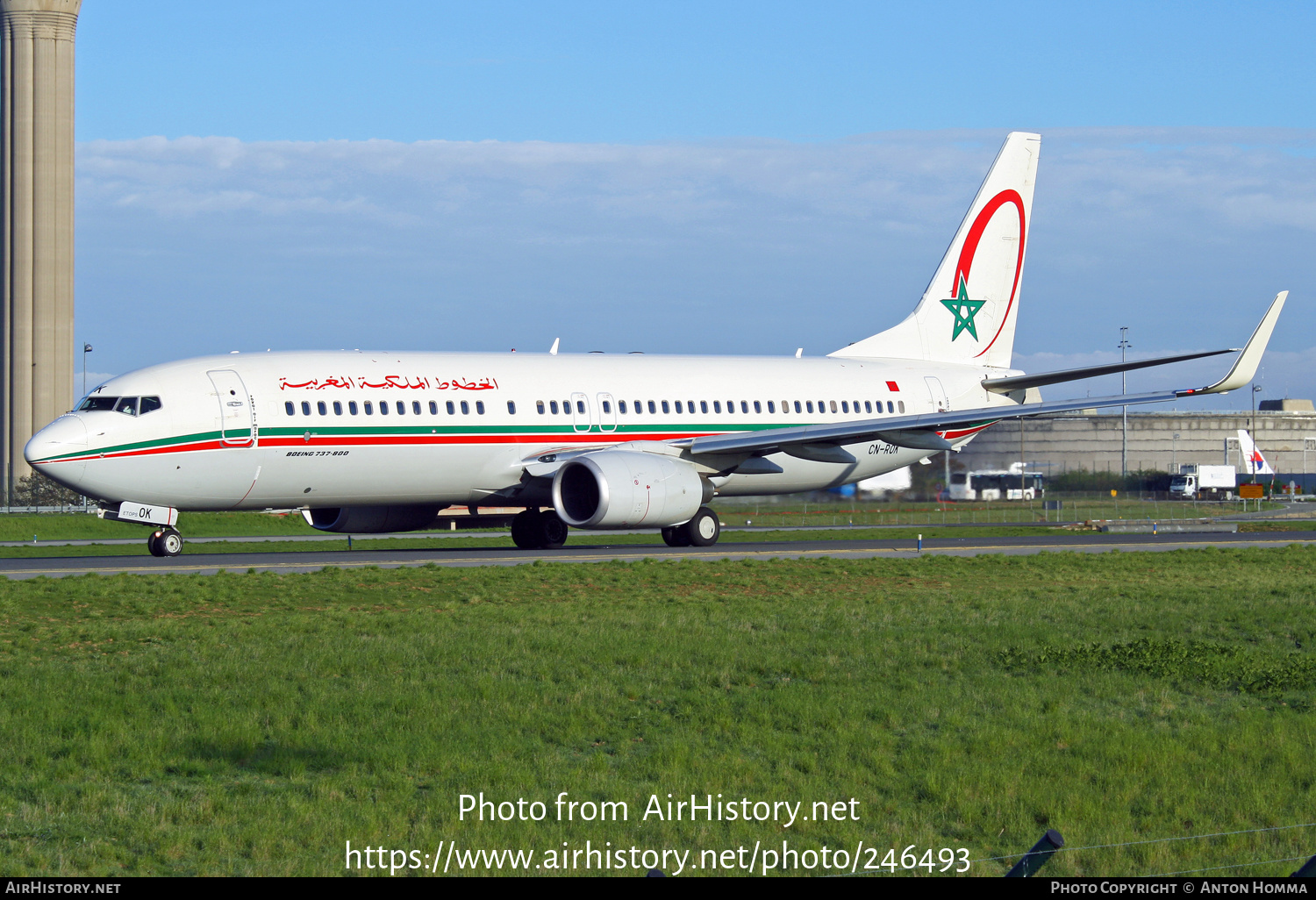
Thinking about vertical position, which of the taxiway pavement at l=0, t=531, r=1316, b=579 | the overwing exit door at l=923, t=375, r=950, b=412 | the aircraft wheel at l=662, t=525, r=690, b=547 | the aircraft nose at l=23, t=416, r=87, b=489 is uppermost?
the overwing exit door at l=923, t=375, r=950, b=412

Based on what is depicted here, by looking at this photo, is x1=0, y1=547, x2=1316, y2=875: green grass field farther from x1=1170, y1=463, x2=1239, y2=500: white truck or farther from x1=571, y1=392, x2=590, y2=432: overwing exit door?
x1=1170, y1=463, x2=1239, y2=500: white truck

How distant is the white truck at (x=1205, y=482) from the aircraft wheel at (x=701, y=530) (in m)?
59.2

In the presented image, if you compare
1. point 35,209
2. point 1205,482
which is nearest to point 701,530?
point 1205,482

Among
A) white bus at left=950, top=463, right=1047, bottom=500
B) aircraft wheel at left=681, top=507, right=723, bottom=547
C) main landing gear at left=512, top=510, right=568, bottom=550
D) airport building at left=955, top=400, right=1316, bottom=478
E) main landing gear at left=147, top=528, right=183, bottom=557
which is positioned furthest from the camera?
airport building at left=955, top=400, right=1316, bottom=478

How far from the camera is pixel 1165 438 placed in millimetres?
106438

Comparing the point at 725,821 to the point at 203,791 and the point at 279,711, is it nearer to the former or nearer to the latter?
the point at 203,791

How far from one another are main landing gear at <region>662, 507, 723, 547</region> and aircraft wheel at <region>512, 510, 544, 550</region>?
9.55 ft

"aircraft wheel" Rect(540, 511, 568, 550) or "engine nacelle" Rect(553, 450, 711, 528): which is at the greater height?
"engine nacelle" Rect(553, 450, 711, 528)

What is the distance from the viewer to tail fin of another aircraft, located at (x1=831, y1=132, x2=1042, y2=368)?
127 ft

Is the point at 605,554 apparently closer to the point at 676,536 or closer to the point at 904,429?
the point at 676,536

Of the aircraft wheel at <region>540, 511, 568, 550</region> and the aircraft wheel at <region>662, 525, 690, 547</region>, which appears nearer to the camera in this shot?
the aircraft wheel at <region>662, 525, 690, 547</region>

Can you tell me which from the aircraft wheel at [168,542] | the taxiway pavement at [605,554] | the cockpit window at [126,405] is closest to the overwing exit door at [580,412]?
the taxiway pavement at [605,554]

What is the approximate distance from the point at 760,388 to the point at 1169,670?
19744mm

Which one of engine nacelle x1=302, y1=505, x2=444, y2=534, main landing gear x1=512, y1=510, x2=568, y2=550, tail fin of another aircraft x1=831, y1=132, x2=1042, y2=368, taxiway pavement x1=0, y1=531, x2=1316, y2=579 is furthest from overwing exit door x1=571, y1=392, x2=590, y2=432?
tail fin of another aircraft x1=831, y1=132, x2=1042, y2=368
